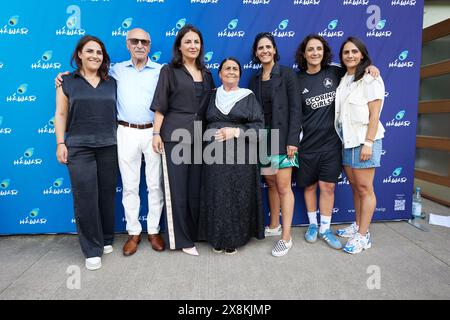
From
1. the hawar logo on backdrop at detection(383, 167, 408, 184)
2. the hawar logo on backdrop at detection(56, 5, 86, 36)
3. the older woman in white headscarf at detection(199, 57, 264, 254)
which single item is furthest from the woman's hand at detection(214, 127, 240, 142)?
the hawar logo on backdrop at detection(383, 167, 408, 184)

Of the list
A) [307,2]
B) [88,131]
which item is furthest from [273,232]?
[307,2]

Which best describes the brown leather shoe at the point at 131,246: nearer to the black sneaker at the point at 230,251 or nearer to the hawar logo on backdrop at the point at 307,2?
the black sneaker at the point at 230,251

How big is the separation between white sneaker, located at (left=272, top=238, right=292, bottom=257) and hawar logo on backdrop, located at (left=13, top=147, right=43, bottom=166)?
2385mm

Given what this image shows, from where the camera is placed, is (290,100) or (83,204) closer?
(83,204)

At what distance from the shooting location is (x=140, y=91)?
2.50 m

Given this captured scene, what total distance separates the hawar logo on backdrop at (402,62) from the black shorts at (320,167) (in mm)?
1240

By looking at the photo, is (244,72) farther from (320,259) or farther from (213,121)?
(320,259)

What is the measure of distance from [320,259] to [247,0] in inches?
96.4

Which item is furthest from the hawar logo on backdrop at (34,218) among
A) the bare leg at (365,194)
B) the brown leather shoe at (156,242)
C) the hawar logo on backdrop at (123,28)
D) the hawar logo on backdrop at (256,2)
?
the bare leg at (365,194)

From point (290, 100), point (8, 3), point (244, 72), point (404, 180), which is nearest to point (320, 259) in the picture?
point (290, 100)

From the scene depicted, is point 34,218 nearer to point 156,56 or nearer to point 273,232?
point 156,56

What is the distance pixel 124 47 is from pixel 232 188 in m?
1.70

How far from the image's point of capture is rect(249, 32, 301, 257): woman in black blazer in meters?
2.51

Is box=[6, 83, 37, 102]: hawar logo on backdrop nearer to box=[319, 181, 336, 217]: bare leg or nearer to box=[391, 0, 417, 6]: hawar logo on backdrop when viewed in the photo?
box=[319, 181, 336, 217]: bare leg
